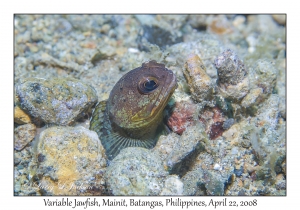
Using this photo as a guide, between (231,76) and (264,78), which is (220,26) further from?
(231,76)

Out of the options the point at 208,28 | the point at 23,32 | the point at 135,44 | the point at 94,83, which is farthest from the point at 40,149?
the point at 208,28

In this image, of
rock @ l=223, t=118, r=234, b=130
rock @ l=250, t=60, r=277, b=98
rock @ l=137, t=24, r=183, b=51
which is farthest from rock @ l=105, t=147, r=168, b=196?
rock @ l=137, t=24, r=183, b=51

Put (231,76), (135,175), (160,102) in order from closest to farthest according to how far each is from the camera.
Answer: (135,175), (160,102), (231,76)

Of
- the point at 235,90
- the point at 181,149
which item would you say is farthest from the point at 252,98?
the point at 181,149

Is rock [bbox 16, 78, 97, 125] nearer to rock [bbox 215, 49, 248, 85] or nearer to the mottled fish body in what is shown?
the mottled fish body

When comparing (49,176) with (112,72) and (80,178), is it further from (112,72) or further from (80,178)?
(112,72)
